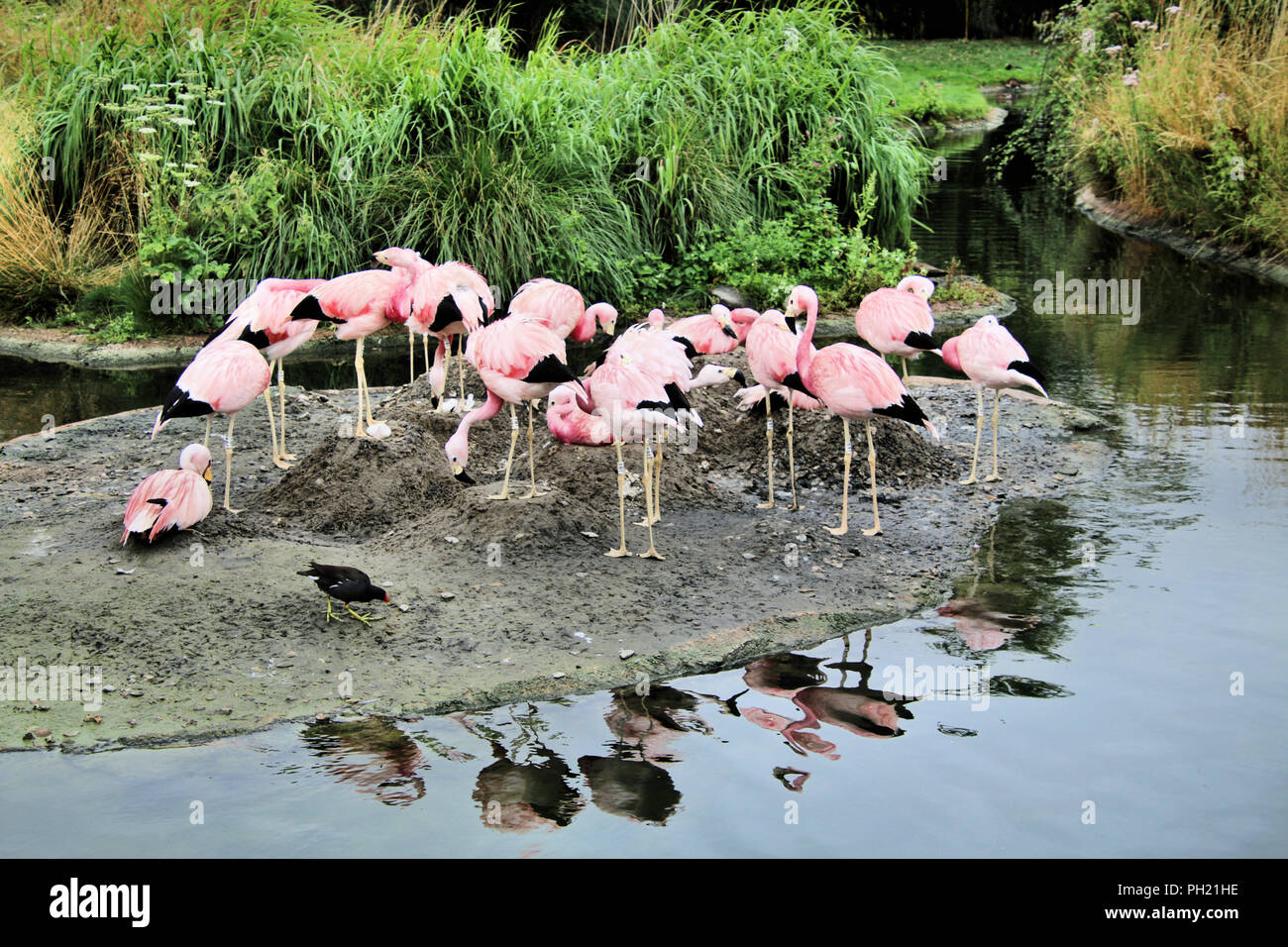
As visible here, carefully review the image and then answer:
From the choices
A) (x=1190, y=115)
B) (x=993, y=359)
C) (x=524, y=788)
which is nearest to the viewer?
(x=524, y=788)

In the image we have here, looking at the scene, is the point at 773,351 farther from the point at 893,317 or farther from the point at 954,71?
the point at 954,71

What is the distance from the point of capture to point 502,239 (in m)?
11.0

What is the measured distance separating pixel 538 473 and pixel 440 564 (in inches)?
56.0

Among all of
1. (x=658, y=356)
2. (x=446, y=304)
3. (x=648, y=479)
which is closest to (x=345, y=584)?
(x=648, y=479)

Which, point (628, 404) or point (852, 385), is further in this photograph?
point (852, 385)

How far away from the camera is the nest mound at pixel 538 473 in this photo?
625 cm

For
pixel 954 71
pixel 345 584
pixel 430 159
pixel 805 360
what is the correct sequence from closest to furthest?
pixel 345 584 → pixel 805 360 → pixel 430 159 → pixel 954 71

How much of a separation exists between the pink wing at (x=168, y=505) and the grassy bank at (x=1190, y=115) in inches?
453

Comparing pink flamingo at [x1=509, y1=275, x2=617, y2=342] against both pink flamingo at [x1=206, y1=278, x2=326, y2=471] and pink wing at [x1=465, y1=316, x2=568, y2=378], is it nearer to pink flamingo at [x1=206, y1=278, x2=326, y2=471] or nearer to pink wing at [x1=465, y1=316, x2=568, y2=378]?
pink wing at [x1=465, y1=316, x2=568, y2=378]

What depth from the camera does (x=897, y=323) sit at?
7.21 meters

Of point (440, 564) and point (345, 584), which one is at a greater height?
point (345, 584)

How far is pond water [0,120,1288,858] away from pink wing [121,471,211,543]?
1.51 metres

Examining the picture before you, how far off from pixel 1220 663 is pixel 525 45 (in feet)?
63.9

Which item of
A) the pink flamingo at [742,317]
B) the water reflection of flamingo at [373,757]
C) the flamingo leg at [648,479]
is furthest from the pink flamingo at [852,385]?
the water reflection of flamingo at [373,757]
